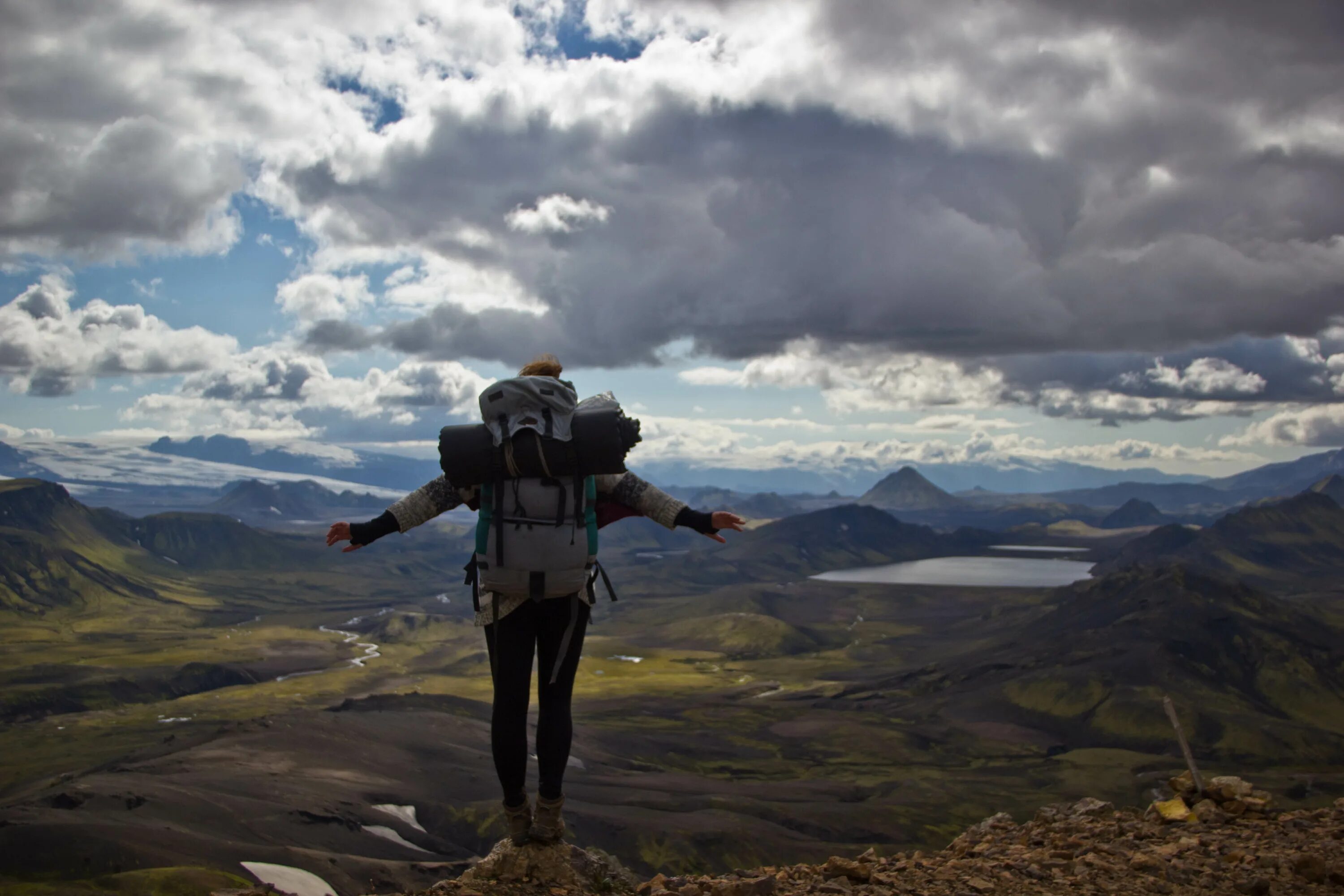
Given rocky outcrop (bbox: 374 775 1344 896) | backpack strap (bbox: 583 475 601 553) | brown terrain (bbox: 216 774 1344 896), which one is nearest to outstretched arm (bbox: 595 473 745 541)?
backpack strap (bbox: 583 475 601 553)

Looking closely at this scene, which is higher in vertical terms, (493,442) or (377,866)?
(493,442)

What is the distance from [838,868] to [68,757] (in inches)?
8795

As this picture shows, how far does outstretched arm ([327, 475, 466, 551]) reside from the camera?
11.4 meters

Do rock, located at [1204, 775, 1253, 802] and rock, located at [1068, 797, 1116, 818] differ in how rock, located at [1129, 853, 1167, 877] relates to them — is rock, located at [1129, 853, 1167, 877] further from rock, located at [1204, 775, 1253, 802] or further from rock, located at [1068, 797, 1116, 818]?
rock, located at [1068, 797, 1116, 818]

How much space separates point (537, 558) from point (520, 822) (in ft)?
13.1

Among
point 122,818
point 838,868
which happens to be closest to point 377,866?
point 122,818

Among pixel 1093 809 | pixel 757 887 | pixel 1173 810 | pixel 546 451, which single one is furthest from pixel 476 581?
pixel 1093 809

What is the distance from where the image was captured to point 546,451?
11.2 metres

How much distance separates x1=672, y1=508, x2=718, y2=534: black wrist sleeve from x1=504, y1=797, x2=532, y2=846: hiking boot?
426 centimetres

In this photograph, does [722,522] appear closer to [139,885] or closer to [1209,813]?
[1209,813]

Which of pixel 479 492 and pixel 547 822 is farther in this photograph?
pixel 547 822

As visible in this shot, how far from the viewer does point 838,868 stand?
14.2m

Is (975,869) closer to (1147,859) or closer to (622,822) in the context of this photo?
(1147,859)

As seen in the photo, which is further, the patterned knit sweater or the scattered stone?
the scattered stone
